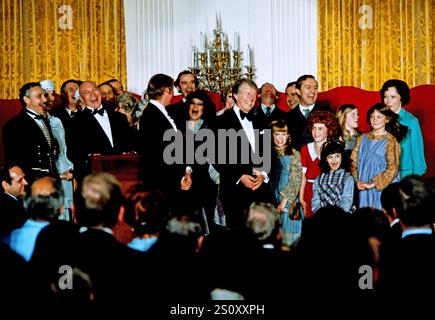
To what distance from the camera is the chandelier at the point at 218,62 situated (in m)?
10.3

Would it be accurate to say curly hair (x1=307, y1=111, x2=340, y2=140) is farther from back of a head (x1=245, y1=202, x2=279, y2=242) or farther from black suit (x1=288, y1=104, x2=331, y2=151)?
back of a head (x1=245, y1=202, x2=279, y2=242)

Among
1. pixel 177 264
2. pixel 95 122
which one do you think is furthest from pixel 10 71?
pixel 177 264

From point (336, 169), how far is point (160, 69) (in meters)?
5.03

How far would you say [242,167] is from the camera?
603 cm

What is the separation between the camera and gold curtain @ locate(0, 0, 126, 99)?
10.4 m

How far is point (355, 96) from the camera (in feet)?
31.3

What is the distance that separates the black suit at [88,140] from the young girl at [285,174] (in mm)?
1533

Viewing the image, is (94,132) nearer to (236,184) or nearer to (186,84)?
(236,184)

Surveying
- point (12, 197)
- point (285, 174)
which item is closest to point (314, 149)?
point (285, 174)

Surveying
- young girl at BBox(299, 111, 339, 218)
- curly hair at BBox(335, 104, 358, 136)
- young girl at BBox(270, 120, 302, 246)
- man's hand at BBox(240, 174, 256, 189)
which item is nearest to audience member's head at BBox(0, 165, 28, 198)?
man's hand at BBox(240, 174, 256, 189)

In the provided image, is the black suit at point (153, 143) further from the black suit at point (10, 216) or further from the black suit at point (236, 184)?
the black suit at point (10, 216)

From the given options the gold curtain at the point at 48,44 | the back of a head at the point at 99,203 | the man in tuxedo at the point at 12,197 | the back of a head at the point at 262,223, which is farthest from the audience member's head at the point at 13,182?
the gold curtain at the point at 48,44

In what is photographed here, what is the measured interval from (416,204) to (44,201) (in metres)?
1.93

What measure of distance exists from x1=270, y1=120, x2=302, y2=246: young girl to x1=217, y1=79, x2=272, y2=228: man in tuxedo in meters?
0.21
